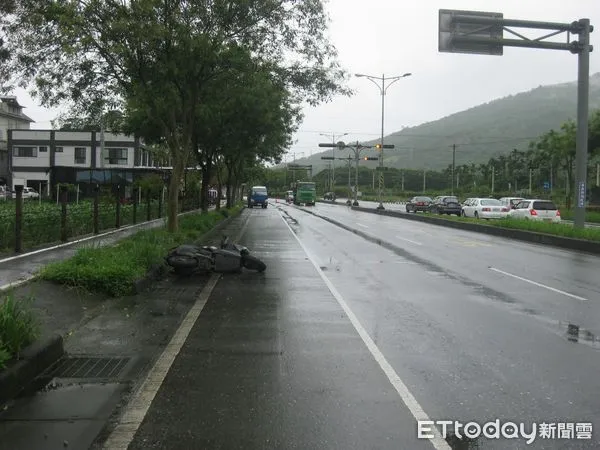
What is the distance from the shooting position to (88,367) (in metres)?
5.81

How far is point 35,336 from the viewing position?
5824 mm

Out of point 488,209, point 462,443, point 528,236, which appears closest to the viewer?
point 462,443

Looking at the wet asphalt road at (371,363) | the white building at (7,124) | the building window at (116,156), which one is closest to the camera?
the wet asphalt road at (371,363)

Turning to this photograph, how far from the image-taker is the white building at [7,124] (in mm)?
72688

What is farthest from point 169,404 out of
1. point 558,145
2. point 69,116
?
point 558,145

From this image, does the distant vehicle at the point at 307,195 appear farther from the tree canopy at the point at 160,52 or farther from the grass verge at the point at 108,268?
the grass verge at the point at 108,268

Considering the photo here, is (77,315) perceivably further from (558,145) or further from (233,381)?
(558,145)

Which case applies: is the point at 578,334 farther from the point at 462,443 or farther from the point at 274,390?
the point at 274,390

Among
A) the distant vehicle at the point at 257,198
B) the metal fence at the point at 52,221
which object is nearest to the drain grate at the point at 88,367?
the metal fence at the point at 52,221

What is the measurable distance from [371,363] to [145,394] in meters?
2.24

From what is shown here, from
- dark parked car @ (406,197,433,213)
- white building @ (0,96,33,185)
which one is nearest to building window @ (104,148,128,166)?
white building @ (0,96,33,185)

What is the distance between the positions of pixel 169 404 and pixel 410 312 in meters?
4.58

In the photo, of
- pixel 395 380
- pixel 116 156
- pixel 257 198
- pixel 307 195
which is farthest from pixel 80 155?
pixel 395 380

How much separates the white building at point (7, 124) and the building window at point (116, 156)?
1253 centimetres
